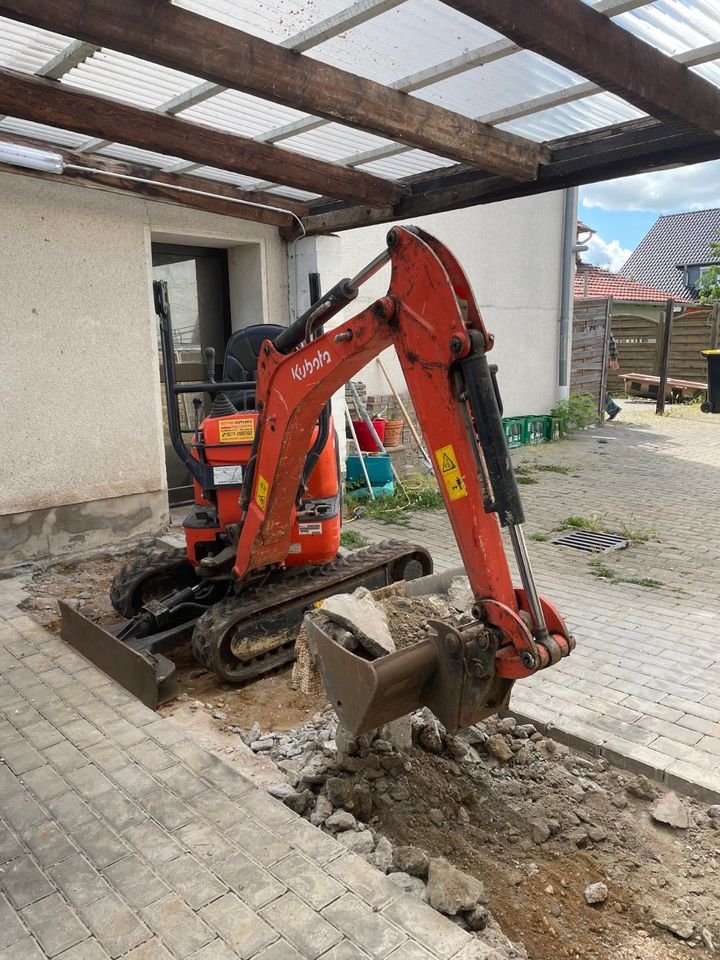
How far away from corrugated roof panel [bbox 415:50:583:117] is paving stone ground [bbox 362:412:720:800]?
11.4 ft

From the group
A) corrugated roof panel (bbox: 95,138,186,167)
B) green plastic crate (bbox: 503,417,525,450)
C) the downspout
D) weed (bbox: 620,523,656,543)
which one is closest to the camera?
corrugated roof panel (bbox: 95,138,186,167)

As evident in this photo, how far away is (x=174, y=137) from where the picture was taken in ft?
16.4

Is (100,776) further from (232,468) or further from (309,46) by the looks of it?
(309,46)

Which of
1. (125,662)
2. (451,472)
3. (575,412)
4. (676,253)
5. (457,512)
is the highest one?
(676,253)

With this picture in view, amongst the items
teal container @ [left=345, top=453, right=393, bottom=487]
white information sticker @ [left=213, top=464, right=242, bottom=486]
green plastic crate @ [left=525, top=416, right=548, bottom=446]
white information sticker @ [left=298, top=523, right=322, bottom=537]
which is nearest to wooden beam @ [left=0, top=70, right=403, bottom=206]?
white information sticker @ [left=213, top=464, right=242, bottom=486]

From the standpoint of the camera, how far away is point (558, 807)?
9.98ft

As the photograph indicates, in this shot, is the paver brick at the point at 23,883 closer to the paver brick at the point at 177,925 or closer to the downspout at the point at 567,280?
the paver brick at the point at 177,925

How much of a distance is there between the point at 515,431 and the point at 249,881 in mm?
10645

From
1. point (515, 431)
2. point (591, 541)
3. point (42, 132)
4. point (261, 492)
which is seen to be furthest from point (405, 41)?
point (515, 431)

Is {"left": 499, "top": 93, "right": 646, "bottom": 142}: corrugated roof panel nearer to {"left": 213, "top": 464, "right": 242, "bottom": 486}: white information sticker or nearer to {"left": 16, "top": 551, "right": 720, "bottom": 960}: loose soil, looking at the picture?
{"left": 213, "top": 464, "right": 242, "bottom": 486}: white information sticker

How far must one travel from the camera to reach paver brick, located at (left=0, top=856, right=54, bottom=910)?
8.25ft

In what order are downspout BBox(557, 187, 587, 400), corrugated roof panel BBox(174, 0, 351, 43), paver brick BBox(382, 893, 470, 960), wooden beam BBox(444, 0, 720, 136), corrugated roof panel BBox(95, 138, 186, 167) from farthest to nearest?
downspout BBox(557, 187, 587, 400), corrugated roof panel BBox(95, 138, 186, 167), corrugated roof panel BBox(174, 0, 351, 43), wooden beam BBox(444, 0, 720, 136), paver brick BBox(382, 893, 470, 960)

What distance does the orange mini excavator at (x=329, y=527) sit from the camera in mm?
2674

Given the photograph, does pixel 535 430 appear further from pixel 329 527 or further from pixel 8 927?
pixel 8 927
